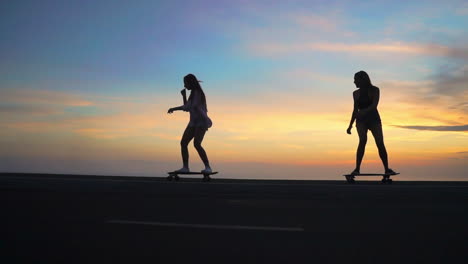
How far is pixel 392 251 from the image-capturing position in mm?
3908

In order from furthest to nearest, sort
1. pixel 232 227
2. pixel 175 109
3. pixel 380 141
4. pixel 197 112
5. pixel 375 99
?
pixel 197 112
pixel 175 109
pixel 380 141
pixel 375 99
pixel 232 227

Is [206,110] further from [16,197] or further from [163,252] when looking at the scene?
[163,252]

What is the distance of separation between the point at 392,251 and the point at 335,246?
44 cm

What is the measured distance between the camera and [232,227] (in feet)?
16.2

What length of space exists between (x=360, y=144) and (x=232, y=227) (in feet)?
28.2

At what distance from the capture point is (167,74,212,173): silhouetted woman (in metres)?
13.3

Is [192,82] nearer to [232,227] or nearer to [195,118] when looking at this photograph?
[195,118]

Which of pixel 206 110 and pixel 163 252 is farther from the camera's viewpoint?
pixel 206 110

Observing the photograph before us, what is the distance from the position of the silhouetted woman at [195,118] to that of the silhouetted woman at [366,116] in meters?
3.71

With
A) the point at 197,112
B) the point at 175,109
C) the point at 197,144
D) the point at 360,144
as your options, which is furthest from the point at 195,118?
the point at 360,144

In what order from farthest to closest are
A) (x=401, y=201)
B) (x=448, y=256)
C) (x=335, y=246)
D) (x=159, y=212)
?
1. (x=401, y=201)
2. (x=159, y=212)
3. (x=335, y=246)
4. (x=448, y=256)

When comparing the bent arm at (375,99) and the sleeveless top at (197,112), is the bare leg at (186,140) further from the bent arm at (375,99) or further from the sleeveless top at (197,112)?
the bent arm at (375,99)

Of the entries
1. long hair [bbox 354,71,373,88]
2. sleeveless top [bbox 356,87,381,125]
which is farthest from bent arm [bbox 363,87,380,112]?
long hair [bbox 354,71,373,88]

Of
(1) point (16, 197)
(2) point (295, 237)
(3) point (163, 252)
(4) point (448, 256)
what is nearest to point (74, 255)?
(3) point (163, 252)
